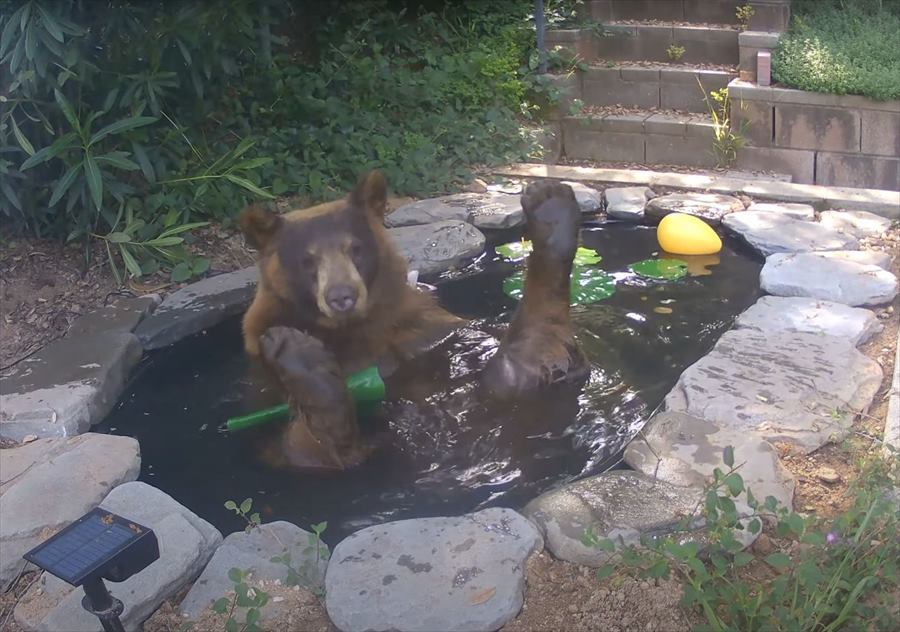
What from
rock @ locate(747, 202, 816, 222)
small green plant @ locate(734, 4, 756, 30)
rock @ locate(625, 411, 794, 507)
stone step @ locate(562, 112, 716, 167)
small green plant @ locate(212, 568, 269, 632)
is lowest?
stone step @ locate(562, 112, 716, 167)

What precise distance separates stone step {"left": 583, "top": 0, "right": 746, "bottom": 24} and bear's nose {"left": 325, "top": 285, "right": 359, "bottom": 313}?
260 inches

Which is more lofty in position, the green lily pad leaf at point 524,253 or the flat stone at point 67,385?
the flat stone at point 67,385

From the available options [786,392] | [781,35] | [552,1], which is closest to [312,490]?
[786,392]

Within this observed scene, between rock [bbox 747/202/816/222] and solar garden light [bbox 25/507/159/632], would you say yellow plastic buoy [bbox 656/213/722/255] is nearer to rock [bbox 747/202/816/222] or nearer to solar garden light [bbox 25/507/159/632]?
rock [bbox 747/202/816/222]

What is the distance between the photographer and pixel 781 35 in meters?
7.89

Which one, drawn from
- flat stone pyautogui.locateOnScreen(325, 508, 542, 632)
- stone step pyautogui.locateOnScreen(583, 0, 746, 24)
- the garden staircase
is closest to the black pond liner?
flat stone pyautogui.locateOnScreen(325, 508, 542, 632)

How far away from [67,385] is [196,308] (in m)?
0.88

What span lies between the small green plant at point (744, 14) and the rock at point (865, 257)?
13.5ft

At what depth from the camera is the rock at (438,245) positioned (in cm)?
516

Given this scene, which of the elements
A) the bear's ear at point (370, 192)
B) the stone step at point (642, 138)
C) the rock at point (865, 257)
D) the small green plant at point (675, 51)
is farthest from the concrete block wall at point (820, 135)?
the bear's ear at point (370, 192)

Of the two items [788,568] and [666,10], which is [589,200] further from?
[666,10]

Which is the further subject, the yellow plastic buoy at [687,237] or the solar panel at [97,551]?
the yellow plastic buoy at [687,237]

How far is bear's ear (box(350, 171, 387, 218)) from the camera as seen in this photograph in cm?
368

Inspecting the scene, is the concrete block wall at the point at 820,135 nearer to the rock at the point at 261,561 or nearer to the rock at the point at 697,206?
the rock at the point at 697,206
